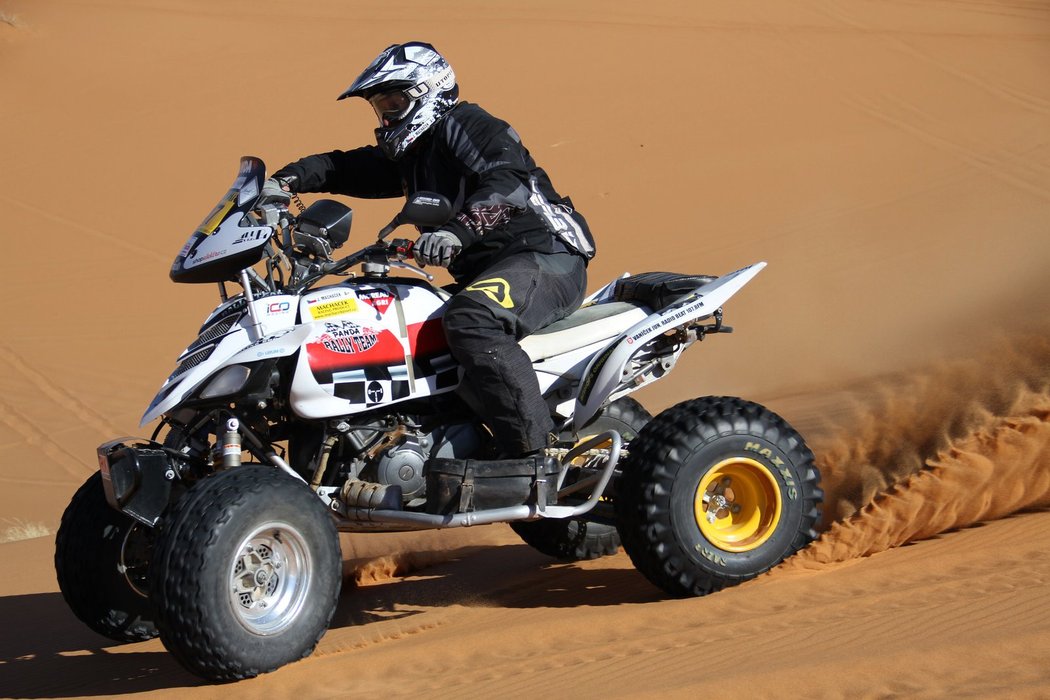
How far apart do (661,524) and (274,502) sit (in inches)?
63.6

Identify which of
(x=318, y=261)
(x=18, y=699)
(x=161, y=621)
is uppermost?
(x=318, y=261)

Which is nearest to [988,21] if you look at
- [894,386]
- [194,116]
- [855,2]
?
[855,2]

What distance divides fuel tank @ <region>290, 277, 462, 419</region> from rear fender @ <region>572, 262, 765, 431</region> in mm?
587

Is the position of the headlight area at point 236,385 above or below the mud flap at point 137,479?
above

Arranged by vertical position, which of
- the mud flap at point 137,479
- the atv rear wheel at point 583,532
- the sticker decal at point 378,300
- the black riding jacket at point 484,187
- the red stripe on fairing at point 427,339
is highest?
the black riding jacket at point 484,187

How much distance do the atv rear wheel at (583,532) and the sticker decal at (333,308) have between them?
166 cm

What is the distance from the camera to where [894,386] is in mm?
8594

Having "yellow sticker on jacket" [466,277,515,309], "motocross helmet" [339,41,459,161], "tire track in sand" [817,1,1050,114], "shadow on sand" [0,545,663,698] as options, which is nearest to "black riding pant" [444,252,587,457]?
"yellow sticker on jacket" [466,277,515,309]

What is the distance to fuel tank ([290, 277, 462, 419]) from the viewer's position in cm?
533

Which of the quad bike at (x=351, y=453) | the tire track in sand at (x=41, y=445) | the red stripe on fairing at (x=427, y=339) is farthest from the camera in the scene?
the tire track in sand at (x=41, y=445)

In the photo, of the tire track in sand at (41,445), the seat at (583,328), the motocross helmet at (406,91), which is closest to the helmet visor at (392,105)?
the motocross helmet at (406,91)

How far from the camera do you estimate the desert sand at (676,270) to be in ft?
15.8

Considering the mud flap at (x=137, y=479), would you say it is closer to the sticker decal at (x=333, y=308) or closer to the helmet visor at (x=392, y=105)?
the sticker decal at (x=333, y=308)

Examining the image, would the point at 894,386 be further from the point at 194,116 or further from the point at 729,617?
the point at 194,116
